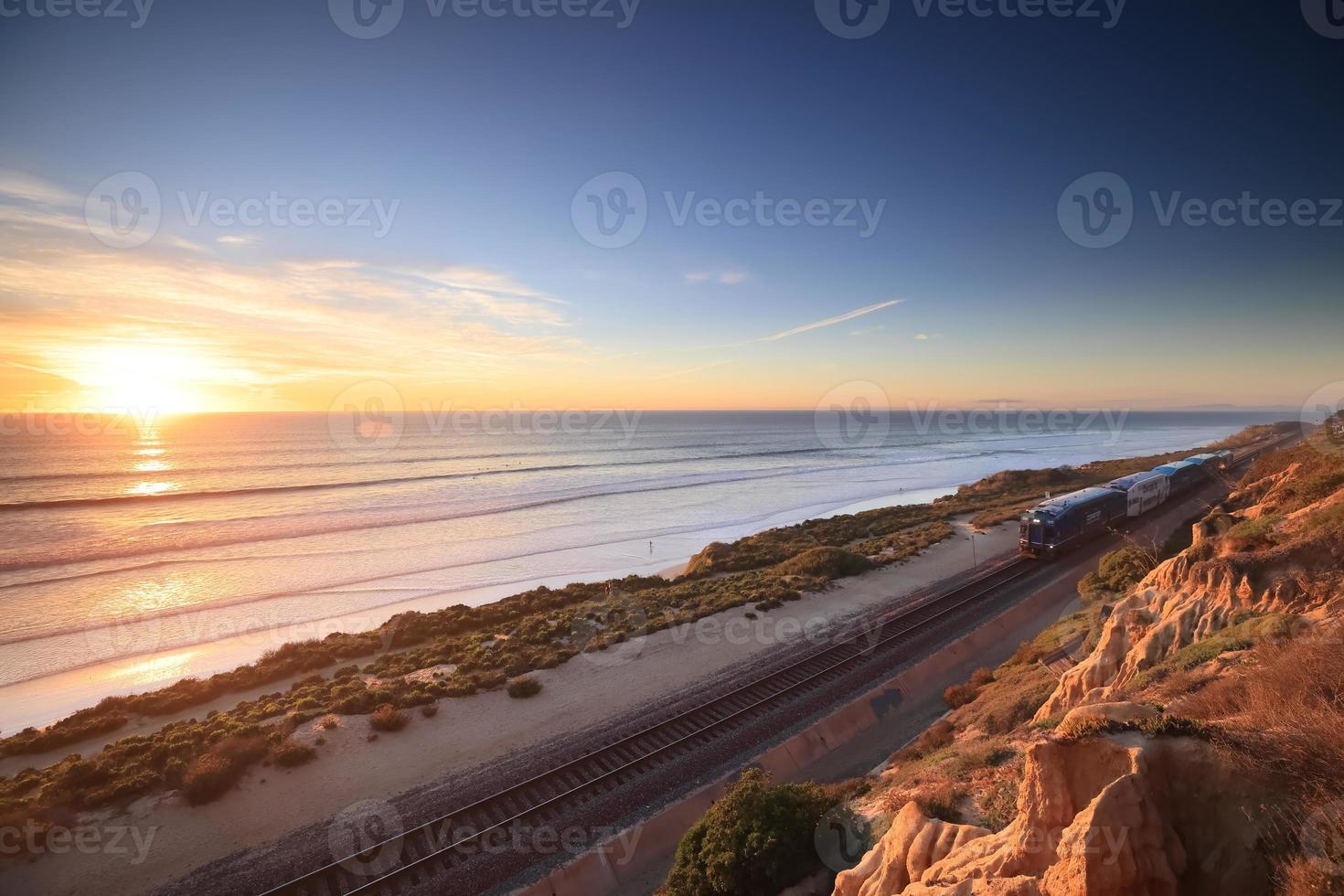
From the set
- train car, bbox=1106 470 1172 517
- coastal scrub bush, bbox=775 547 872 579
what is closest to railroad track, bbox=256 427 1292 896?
coastal scrub bush, bbox=775 547 872 579

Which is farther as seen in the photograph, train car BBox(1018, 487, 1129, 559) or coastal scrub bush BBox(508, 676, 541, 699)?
train car BBox(1018, 487, 1129, 559)

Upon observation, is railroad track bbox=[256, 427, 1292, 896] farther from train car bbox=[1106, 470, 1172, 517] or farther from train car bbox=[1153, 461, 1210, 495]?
train car bbox=[1153, 461, 1210, 495]

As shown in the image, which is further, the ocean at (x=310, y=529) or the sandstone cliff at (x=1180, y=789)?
the ocean at (x=310, y=529)

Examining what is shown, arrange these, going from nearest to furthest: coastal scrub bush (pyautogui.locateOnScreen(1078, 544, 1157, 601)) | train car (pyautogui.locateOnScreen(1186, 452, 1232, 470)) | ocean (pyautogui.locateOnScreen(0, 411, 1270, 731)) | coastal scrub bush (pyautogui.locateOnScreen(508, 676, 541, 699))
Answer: coastal scrub bush (pyautogui.locateOnScreen(508, 676, 541, 699)) → coastal scrub bush (pyautogui.locateOnScreen(1078, 544, 1157, 601)) → ocean (pyautogui.locateOnScreen(0, 411, 1270, 731)) → train car (pyautogui.locateOnScreen(1186, 452, 1232, 470))

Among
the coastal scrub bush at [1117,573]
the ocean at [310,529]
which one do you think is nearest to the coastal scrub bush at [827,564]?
the coastal scrub bush at [1117,573]

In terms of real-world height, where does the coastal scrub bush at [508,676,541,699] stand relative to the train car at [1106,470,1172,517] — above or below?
below

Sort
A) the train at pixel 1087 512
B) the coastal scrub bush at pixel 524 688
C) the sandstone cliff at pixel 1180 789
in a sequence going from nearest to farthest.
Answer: the sandstone cliff at pixel 1180 789
the coastal scrub bush at pixel 524 688
the train at pixel 1087 512

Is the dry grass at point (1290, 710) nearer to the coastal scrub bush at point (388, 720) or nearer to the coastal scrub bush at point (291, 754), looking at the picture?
the coastal scrub bush at point (388, 720)

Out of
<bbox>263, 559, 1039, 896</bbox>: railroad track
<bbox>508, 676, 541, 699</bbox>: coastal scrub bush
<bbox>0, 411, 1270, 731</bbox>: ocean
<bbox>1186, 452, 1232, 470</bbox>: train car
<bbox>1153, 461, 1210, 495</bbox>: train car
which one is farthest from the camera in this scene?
<bbox>1186, 452, 1232, 470</bbox>: train car

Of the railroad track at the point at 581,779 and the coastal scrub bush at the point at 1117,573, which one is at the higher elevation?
the coastal scrub bush at the point at 1117,573
